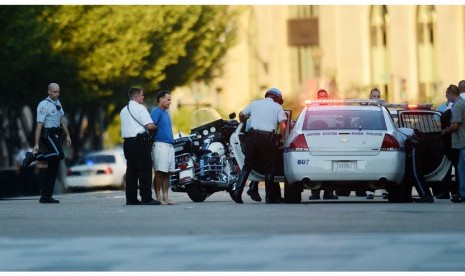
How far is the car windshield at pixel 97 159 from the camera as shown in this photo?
50444 mm

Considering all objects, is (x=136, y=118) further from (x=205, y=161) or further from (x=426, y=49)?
(x=426, y=49)

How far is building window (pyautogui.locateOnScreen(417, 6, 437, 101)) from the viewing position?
9125 cm

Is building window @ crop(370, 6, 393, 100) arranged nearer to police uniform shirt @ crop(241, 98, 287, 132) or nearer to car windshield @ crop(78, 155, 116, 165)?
car windshield @ crop(78, 155, 116, 165)

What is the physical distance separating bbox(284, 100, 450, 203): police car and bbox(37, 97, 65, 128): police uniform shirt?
3.47 metres

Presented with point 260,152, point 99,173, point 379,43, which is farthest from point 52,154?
point 379,43

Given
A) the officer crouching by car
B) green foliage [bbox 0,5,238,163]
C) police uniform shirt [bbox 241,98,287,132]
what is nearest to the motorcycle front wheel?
the officer crouching by car

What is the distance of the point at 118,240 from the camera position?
50.4 ft

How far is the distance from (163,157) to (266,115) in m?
1.60

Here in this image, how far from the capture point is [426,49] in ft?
301

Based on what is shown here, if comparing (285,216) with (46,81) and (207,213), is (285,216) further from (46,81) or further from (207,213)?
(46,81)

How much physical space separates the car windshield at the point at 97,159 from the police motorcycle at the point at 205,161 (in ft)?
78.7
